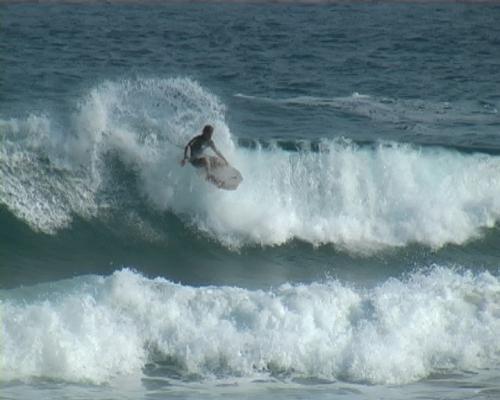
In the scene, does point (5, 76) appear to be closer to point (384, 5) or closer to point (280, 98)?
point (280, 98)

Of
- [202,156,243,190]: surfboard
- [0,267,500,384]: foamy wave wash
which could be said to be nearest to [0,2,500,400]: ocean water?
[0,267,500,384]: foamy wave wash

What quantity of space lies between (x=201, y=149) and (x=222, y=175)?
0.71m

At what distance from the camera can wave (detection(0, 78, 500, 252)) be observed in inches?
663

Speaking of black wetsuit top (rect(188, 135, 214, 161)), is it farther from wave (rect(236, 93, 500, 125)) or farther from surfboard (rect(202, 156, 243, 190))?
wave (rect(236, 93, 500, 125))

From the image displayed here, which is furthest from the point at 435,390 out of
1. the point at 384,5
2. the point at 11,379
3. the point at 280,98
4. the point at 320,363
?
the point at 384,5

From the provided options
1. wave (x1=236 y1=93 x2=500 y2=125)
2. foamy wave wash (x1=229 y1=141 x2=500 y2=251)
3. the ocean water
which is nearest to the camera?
the ocean water

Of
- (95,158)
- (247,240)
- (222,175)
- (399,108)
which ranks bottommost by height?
(247,240)

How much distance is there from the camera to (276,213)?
17.3m

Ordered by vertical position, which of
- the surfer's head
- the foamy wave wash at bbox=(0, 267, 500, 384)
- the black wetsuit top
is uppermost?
the surfer's head

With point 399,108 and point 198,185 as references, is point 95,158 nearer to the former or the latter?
point 198,185

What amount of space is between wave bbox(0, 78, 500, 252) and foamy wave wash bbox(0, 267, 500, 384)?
3.32 meters

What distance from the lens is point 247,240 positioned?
668 inches

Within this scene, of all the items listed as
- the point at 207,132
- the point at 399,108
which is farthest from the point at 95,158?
the point at 399,108

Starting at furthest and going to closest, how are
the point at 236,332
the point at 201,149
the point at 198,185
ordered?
the point at 198,185 → the point at 201,149 → the point at 236,332
